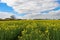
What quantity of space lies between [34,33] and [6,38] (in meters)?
1.00

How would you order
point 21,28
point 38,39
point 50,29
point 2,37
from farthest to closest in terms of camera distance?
point 21,28
point 50,29
point 2,37
point 38,39

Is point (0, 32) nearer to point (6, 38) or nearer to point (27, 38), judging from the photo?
point (6, 38)

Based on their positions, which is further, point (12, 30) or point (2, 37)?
point (12, 30)

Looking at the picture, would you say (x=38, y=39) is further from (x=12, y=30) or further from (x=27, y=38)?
(x=12, y=30)

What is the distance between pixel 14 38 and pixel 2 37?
620mm

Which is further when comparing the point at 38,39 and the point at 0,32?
the point at 0,32

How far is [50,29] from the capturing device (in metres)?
6.52

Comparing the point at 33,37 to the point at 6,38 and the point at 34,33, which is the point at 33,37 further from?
the point at 6,38

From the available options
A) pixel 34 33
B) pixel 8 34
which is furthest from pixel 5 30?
pixel 34 33

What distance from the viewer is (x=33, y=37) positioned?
5488 mm

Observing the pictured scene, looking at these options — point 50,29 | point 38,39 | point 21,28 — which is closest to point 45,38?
point 38,39

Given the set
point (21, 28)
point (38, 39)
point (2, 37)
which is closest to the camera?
point (38, 39)

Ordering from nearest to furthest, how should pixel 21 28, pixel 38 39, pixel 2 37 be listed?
pixel 38 39 → pixel 2 37 → pixel 21 28

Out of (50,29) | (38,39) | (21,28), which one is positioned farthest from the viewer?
(21,28)
